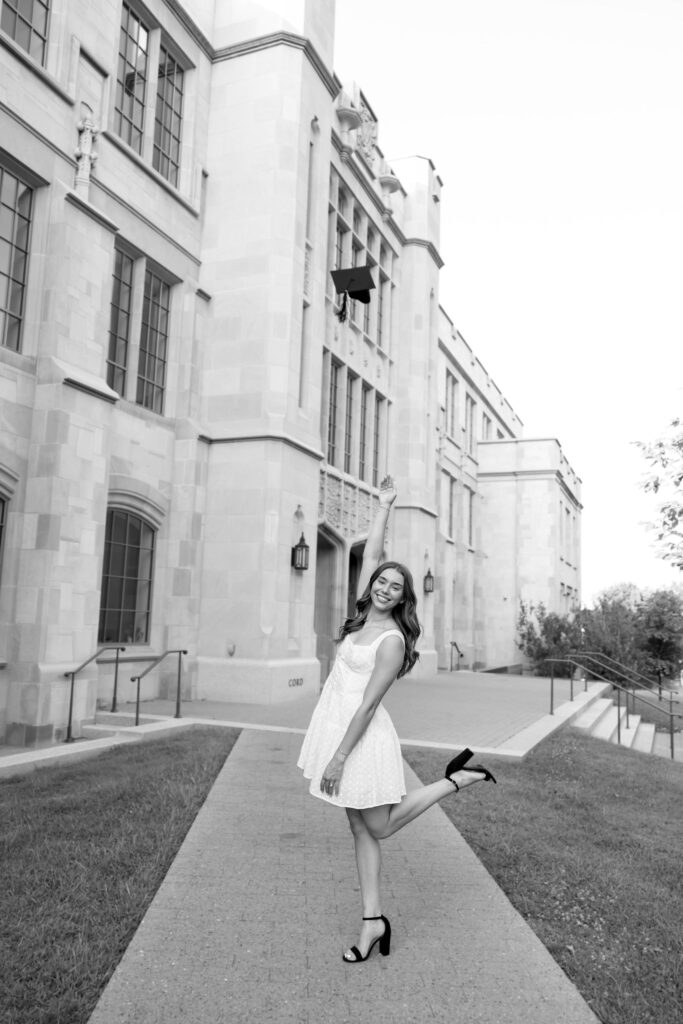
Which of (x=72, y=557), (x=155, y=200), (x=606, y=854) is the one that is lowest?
(x=606, y=854)

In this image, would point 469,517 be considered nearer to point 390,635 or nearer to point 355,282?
point 355,282

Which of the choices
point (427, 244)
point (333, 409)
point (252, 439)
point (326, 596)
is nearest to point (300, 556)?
point (252, 439)

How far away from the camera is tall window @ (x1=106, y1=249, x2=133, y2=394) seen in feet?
43.9

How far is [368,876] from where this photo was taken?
3.98m

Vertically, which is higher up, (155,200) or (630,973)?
(155,200)

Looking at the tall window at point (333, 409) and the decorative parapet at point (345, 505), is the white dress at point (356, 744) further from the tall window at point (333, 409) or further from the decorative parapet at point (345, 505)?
the tall window at point (333, 409)

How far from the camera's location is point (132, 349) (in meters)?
13.6

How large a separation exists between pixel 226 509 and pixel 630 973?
1150 centimetres

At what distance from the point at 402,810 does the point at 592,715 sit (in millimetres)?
12454

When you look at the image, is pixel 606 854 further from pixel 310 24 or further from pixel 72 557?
pixel 310 24

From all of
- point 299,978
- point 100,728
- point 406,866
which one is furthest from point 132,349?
point 299,978

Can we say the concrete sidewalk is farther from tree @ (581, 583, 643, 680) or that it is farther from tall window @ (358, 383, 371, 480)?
tree @ (581, 583, 643, 680)

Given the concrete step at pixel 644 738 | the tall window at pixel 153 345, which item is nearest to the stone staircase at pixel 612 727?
the concrete step at pixel 644 738

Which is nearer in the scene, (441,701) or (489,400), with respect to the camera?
(441,701)
